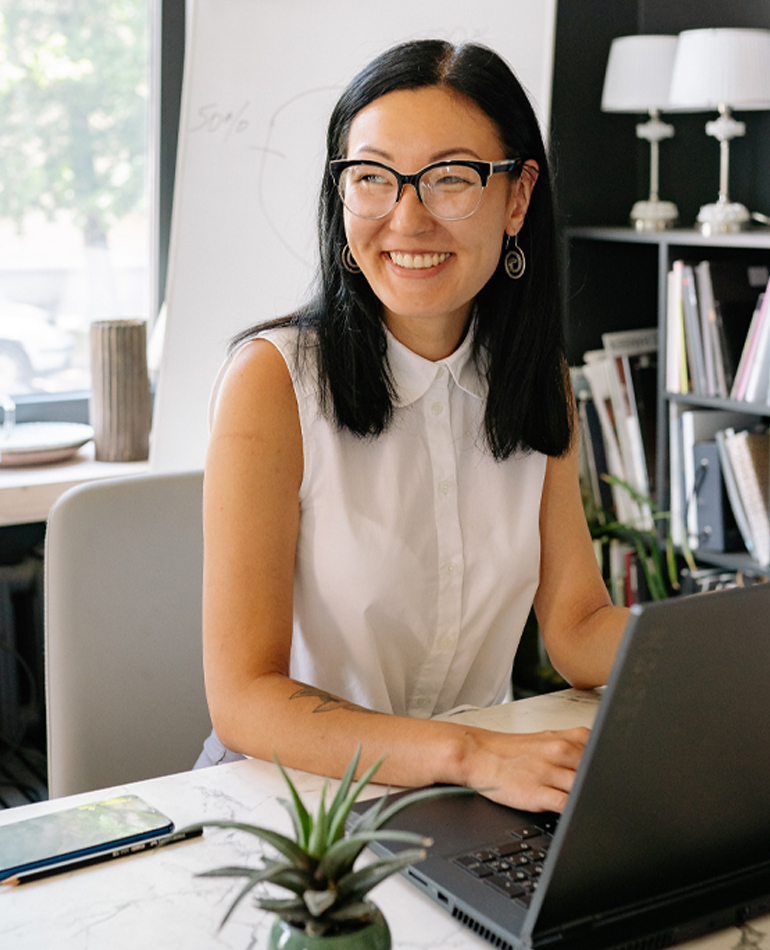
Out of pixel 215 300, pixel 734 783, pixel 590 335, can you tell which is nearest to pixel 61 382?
pixel 215 300

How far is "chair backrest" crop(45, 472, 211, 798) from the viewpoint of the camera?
1.34 metres

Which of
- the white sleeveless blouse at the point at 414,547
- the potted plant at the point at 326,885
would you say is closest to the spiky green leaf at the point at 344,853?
the potted plant at the point at 326,885

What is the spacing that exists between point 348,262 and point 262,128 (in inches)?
38.9

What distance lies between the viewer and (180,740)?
145 cm

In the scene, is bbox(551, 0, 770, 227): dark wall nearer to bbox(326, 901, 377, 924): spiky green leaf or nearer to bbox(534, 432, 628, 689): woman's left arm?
bbox(534, 432, 628, 689): woman's left arm

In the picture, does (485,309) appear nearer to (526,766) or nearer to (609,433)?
(526,766)

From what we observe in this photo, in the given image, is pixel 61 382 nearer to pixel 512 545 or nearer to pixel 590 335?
pixel 590 335

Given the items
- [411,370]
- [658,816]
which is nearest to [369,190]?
[411,370]

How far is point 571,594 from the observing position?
4.83ft

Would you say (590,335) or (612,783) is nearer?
(612,783)

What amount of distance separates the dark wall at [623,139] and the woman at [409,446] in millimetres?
1465

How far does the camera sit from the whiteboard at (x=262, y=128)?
7.42 feet

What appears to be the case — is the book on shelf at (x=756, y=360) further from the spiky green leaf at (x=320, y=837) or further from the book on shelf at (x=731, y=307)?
the spiky green leaf at (x=320, y=837)

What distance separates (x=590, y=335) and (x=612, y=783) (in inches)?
92.8
